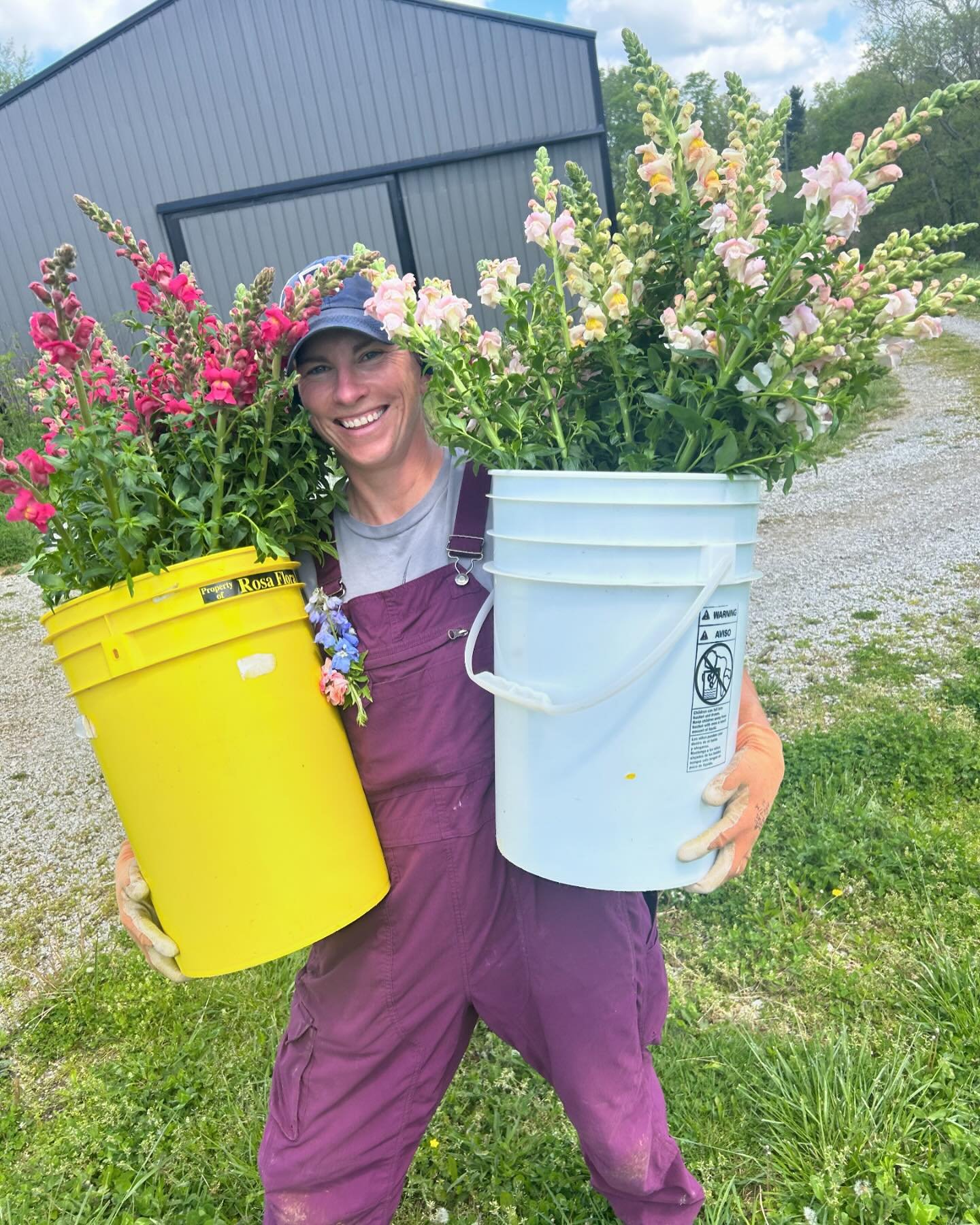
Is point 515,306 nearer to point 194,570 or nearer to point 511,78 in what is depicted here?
point 194,570

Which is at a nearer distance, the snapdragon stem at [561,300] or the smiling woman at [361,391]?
the snapdragon stem at [561,300]

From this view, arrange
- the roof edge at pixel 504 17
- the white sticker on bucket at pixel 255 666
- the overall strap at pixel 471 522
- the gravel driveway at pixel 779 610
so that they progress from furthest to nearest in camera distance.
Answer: the roof edge at pixel 504 17
the gravel driveway at pixel 779 610
the overall strap at pixel 471 522
the white sticker on bucket at pixel 255 666

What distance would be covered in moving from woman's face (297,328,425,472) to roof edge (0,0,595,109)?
9564 millimetres

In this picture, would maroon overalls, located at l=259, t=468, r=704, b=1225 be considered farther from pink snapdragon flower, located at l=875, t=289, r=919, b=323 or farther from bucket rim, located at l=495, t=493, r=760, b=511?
pink snapdragon flower, located at l=875, t=289, r=919, b=323

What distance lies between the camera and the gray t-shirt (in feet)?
5.50

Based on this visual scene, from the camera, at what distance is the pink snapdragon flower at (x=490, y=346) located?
1306 millimetres

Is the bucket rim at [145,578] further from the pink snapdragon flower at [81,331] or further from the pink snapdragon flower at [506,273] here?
the pink snapdragon flower at [506,273]

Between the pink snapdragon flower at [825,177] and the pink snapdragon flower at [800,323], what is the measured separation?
0.14 m

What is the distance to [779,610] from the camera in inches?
189

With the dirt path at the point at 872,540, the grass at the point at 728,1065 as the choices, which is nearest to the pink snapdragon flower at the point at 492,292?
the grass at the point at 728,1065

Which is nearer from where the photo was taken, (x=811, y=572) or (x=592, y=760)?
(x=592, y=760)

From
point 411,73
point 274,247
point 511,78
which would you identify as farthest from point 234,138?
point 511,78

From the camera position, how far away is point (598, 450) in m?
1.34

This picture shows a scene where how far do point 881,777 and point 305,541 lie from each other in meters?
2.53
